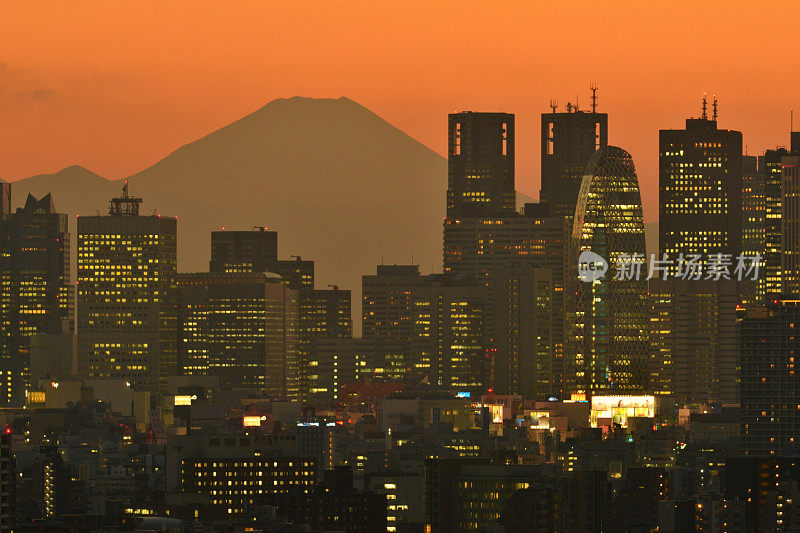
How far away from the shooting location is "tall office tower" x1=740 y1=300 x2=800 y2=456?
18262 centimetres

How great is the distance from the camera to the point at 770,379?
612ft

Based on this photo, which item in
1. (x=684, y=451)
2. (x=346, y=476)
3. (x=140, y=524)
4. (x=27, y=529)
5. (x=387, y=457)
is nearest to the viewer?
(x=27, y=529)

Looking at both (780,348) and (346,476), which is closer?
(346,476)

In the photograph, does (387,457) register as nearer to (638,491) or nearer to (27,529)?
(638,491)

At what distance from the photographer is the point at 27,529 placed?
3593 inches

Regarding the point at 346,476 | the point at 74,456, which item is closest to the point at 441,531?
the point at 346,476

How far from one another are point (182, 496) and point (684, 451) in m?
58.2

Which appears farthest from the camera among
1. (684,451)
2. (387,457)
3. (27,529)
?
(684,451)

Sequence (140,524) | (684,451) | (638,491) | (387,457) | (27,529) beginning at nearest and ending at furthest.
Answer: (27,529), (140,524), (638,491), (387,457), (684,451)

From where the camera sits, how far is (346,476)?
126062 mm

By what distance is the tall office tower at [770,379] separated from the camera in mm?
182625

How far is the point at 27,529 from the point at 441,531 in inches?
1580

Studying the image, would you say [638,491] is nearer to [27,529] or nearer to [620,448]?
[620,448]

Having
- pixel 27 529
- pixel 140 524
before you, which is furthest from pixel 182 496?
pixel 27 529
